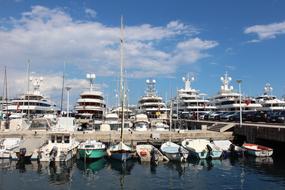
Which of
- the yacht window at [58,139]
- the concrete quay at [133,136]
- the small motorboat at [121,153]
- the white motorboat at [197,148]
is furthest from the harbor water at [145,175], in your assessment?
the concrete quay at [133,136]

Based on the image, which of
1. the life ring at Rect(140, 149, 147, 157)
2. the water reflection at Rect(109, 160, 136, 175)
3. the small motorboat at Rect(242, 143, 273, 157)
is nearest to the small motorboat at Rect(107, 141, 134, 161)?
the water reflection at Rect(109, 160, 136, 175)

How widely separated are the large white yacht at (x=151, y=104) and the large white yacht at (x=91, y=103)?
18358 millimetres

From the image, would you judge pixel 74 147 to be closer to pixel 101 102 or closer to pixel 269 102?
pixel 101 102

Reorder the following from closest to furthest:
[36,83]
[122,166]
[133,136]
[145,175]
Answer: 1. [145,175]
2. [122,166]
3. [133,136]
4. [36,83]

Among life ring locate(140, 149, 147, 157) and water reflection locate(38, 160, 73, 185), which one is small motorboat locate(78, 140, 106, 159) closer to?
water reflection locate(38, 160, 73, 185)

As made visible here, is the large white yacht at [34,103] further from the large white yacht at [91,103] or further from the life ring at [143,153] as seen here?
the life ring at [143,153]

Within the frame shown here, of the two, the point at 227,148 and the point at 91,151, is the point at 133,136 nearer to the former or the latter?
the point at 91,151

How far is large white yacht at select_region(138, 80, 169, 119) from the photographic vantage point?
110 meters

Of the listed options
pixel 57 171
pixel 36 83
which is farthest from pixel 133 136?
pixel 36 83

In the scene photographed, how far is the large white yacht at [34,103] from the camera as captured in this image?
90.9 meters

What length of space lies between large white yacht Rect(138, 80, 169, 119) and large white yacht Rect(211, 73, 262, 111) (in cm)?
1810

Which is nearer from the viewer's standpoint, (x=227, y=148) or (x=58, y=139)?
(x=58, y=139)

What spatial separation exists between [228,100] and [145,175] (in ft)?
264

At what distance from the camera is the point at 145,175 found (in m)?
31.7
